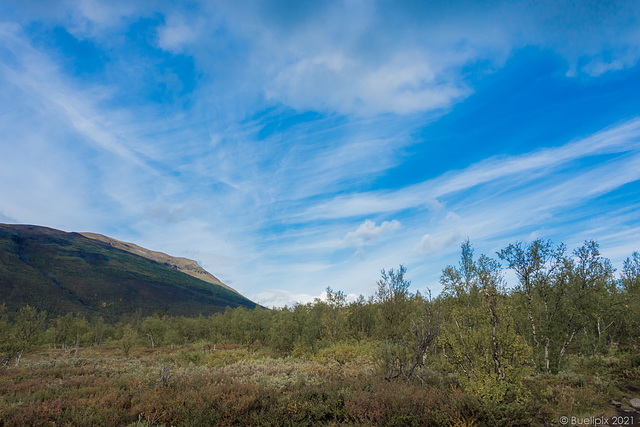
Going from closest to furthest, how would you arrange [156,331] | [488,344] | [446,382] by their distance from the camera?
[488,344], [446,382], [156,331]

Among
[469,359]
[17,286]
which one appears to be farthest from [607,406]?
[17,286]

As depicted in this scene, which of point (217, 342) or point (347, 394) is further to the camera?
point (217, 342)

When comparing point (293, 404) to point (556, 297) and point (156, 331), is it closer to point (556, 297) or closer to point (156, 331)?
point (556, 297)

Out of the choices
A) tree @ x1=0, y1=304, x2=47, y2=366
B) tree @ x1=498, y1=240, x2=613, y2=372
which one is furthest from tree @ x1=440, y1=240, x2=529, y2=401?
tree @ x1=0, y1=304, x2=47, y2=366

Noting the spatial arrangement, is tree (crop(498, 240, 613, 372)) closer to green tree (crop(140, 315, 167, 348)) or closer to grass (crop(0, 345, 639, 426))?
grass (crop(0, 345, 639, 426))

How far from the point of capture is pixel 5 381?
56.2 feet

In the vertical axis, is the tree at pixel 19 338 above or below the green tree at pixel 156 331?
above

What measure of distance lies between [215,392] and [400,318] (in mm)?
20565

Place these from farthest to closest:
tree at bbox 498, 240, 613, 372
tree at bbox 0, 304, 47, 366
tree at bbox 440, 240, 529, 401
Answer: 1. tree at bbox 0, 304, 47, 366
2. tree at bbox 498, 240, 613, 372
3. tree at bbox 440, 240, 529, 401

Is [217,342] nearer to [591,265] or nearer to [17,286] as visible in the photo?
[591,265]

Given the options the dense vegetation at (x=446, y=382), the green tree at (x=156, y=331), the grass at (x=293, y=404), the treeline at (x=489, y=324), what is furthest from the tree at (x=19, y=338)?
the green tree at (x=156, y=331)

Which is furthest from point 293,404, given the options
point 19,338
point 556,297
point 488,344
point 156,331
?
point 156,331

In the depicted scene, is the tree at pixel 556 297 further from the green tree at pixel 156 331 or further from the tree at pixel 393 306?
the green tree at pixel 156 331

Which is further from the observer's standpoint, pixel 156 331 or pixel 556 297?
pixel 156 331
